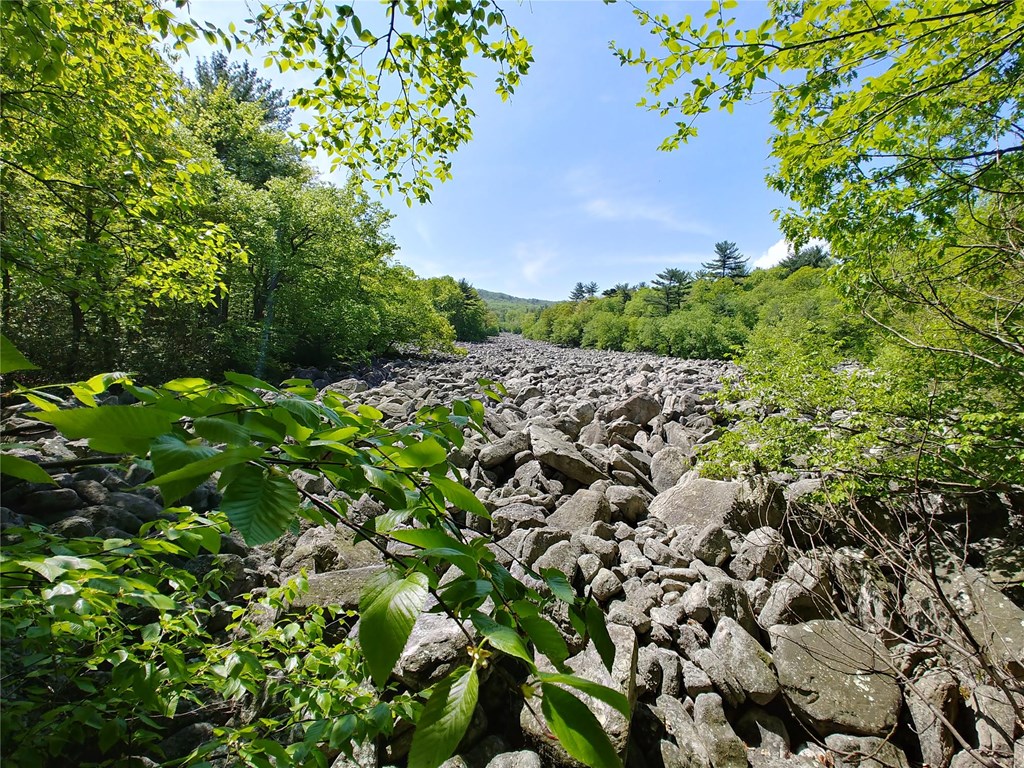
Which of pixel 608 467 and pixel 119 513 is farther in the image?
pixel 608 467

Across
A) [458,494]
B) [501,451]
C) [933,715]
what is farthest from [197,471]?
[501,451]

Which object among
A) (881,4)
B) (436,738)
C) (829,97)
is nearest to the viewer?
(436,738)

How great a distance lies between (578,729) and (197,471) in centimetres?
69

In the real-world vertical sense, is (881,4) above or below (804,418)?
above

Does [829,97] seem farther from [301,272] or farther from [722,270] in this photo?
[722,270]

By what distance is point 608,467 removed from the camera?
7.08m

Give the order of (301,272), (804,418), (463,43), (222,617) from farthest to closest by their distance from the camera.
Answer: (301,272) < (804,418) < (222,617) < (463,43)

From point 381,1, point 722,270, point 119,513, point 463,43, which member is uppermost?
point 722,270

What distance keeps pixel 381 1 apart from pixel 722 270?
86928 millimetres

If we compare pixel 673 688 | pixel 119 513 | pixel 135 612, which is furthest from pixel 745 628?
pixel 119 513

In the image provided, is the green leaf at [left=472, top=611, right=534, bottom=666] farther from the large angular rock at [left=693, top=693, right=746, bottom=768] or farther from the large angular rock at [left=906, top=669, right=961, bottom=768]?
the large angular rock at [left=906, top=669, right=961, bottom=768]

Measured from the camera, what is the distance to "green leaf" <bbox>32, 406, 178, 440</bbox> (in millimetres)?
653

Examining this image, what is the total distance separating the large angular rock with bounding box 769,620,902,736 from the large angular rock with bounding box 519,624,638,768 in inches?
48.6

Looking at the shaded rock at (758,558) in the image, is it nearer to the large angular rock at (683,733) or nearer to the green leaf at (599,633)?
the large angular rock at (683,733)
